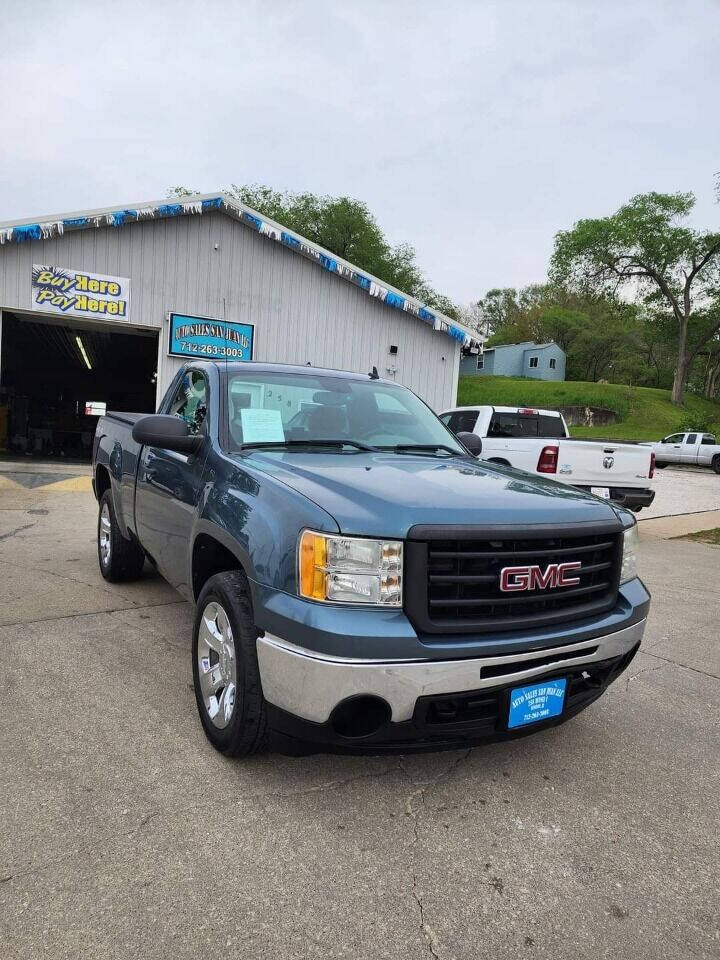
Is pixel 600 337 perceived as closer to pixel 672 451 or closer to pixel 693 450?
pixel 672 451

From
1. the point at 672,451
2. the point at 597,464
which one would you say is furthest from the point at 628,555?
the point at 672,451

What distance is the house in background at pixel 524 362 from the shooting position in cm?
6556

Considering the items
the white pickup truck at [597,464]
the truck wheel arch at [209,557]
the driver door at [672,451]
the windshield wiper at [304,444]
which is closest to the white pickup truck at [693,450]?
the driver door at [672,451]

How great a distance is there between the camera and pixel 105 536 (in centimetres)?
557

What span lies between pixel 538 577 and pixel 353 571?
74 centimetres

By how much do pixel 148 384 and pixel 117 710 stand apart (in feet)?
98.2

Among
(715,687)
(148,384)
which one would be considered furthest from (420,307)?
(148,384)

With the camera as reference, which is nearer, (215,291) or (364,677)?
(364,677)

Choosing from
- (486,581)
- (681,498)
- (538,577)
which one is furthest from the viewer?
(681,498)

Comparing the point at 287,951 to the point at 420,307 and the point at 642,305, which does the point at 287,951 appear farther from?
the point at 642,305

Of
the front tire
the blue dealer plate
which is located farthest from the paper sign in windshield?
the blue dealer plate

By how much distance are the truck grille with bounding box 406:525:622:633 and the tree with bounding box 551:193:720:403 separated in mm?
57466

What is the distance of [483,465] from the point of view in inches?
137

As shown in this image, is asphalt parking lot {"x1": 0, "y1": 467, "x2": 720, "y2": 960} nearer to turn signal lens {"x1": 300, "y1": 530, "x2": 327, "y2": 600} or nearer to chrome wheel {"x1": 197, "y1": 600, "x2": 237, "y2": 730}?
chrome wheel {"x1": 197, "y1": 600, "x2": 237, "y2": 730}
